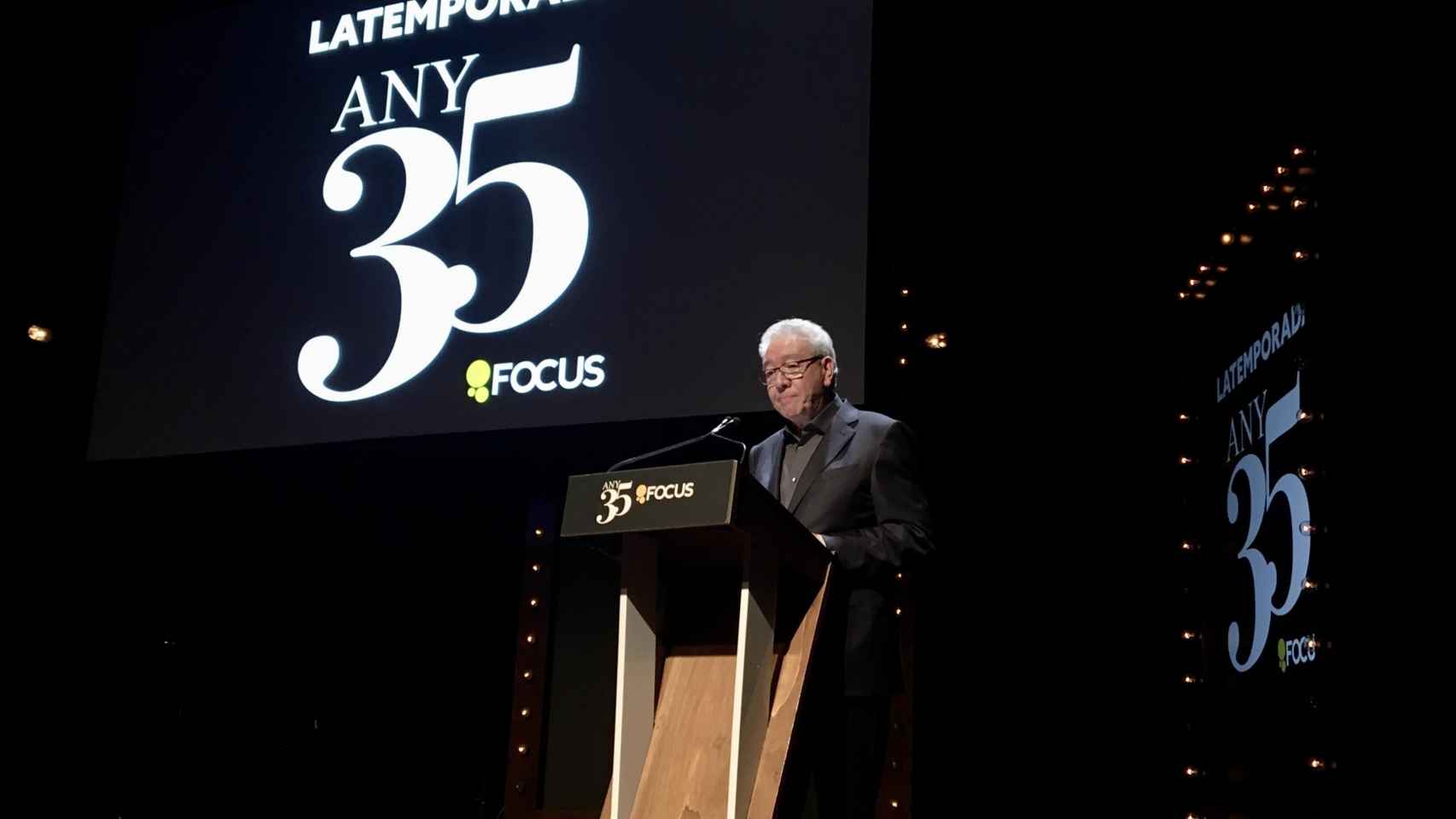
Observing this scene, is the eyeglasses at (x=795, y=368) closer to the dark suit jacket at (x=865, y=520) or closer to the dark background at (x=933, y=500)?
the dark suit jacket at (x=865, y=520)

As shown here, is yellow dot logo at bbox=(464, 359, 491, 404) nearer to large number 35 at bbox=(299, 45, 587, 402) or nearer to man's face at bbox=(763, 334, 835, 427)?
large number 35 at bbox=(299, 45, 587, 402)

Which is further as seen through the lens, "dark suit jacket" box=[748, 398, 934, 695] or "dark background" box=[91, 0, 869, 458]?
"dark background" box=[91, 0, 869, 458]

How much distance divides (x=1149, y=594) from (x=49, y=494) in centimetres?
360

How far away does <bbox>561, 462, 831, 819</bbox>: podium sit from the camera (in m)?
2.23

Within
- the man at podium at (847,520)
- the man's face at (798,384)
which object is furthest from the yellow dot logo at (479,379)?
the man's face at (798,384)

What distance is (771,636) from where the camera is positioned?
92.9 inches

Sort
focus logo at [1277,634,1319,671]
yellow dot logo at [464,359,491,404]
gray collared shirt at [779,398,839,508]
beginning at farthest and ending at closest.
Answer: yellow dot logo at [464,359,491,404] → focus logo at [1277,634,1319,671] → gray collared shirt at [779,398,839,508]

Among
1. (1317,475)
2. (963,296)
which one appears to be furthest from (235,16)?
(1317,475)

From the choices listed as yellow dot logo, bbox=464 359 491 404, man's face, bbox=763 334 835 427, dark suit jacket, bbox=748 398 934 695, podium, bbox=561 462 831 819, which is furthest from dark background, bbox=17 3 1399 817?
podium, bbox=561 462 831 819

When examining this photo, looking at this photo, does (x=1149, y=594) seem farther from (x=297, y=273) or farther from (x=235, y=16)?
(x=235, y=16)

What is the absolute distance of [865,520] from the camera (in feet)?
9.08

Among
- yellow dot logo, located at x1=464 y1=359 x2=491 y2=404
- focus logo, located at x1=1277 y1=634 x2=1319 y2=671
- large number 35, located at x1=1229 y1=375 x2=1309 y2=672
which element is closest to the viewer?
focus logo, located at x1=1277 y1=634 x2=1319 y2=671

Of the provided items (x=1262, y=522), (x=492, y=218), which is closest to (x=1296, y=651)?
(x=1262, y=522)

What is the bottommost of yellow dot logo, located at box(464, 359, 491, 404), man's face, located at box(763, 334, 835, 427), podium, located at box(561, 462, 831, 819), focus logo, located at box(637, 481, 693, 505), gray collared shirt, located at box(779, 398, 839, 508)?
podium, located at box(561, 462, 831, 819)
